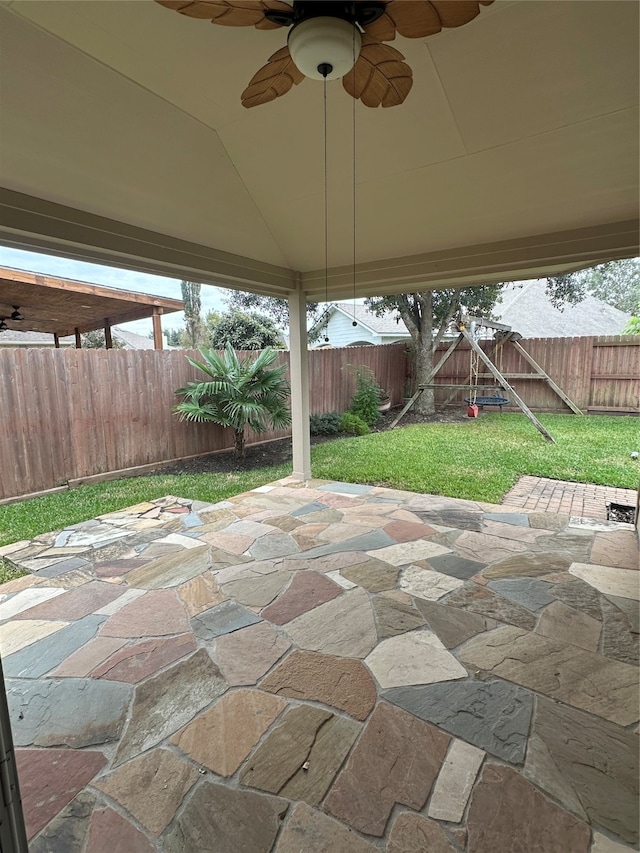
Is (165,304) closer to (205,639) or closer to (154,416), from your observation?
(154,416)

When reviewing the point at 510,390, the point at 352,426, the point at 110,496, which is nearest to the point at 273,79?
the point at 110,496

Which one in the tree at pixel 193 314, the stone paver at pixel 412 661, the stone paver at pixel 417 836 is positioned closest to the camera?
the stone paver at pixel 417 836

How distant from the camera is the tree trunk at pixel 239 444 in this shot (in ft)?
18.9

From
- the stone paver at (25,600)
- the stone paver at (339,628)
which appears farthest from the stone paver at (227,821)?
the stone paver at (25,600)

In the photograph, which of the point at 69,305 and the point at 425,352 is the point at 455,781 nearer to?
the point at 69,305

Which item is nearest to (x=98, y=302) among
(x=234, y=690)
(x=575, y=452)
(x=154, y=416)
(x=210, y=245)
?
(x=154, y=416)

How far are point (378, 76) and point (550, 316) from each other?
15.8 m

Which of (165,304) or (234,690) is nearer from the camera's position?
(234,690)

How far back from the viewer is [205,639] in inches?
80.0

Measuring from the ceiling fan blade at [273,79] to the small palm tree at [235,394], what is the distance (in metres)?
3.70

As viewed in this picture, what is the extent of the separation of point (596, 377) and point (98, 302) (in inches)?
345

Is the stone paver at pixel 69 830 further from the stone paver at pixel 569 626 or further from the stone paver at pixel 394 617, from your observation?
the stone paver at pixel 569 626

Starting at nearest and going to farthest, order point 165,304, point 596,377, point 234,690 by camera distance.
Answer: point 234,690 → point 165,304 → point 596,377

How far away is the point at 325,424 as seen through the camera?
7.39 m
